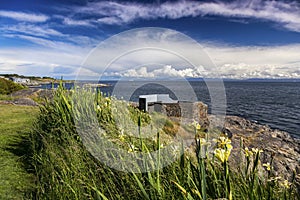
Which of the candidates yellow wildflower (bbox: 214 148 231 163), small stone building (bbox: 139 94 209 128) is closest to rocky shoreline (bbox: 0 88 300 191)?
small stone building (bbox: 139 94 209 128)

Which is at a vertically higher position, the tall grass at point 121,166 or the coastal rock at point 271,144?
the tall grass at point 121,166

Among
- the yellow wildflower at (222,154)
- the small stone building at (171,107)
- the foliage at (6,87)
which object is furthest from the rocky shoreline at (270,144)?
the foliage at (6,87)

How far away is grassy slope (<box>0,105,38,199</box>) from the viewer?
3903mm

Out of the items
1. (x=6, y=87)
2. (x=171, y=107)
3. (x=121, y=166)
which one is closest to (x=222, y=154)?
(x=121, y=166)

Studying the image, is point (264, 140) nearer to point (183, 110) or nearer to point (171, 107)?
point (183, 110)

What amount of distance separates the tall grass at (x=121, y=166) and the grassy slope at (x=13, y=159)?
278 millimetres

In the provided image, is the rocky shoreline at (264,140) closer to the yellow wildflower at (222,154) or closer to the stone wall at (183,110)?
the stone wall at (183,110)

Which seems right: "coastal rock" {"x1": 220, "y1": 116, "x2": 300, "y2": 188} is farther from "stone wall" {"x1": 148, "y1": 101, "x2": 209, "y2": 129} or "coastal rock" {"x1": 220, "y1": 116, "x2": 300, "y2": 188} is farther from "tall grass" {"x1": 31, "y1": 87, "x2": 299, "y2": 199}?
"stone wall" {"x1": 148, "y1": 101, "x2": 209, "y2": 129}

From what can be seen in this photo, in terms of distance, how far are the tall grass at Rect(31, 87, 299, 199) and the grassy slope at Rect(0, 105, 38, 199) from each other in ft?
0.91

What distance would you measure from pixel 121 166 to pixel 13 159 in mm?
2817

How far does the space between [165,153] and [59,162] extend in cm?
150

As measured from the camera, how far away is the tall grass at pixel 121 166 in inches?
87.0

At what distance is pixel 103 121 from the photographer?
4707 mm

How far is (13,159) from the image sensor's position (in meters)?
5.02
